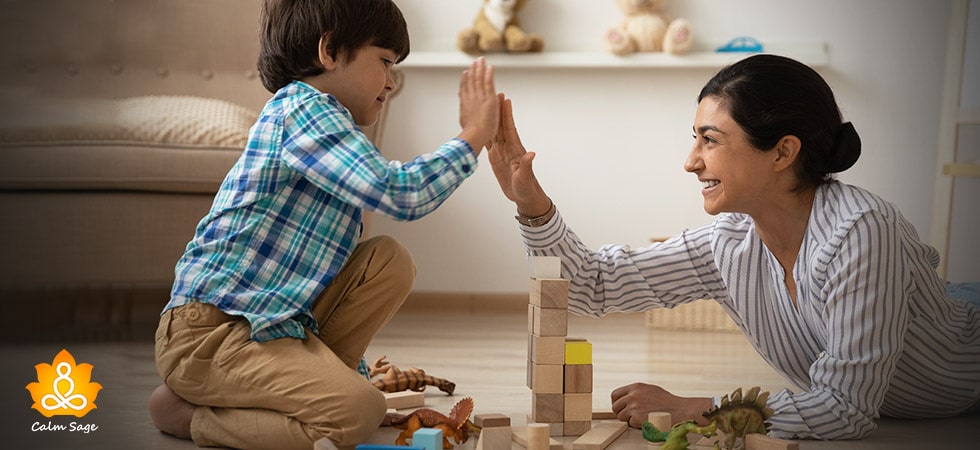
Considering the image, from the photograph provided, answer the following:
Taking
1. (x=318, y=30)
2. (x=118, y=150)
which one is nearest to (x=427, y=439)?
(x=318, y=30)

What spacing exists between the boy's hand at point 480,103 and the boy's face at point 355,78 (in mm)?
122

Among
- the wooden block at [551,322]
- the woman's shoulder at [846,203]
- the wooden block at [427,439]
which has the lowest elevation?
the wooden block at [427,439]

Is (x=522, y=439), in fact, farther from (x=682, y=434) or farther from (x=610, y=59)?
(x=610, y=59)

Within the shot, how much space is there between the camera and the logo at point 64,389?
1319 millimetres

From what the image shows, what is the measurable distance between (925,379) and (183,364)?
39.6 inches

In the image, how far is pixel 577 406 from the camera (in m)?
1.19

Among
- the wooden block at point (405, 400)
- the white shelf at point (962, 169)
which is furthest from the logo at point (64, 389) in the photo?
the white shelf at point (962, 169)

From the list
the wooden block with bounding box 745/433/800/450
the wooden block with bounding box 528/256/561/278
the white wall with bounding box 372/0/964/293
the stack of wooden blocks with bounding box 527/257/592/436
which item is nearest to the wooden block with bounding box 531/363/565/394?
the stack of wooden blocks with bounding box 527/257/592/436

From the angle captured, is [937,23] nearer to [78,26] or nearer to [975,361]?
[975,361]

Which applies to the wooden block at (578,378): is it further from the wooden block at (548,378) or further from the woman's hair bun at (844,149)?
the woman's hair bun at (844,149)

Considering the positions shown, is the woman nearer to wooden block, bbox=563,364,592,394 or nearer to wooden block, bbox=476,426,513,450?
wooden block, bbox=563,364,592,394

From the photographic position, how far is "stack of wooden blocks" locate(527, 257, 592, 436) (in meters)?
1.16

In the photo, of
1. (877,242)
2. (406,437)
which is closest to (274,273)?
(406,437)

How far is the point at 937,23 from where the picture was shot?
9.15ft
